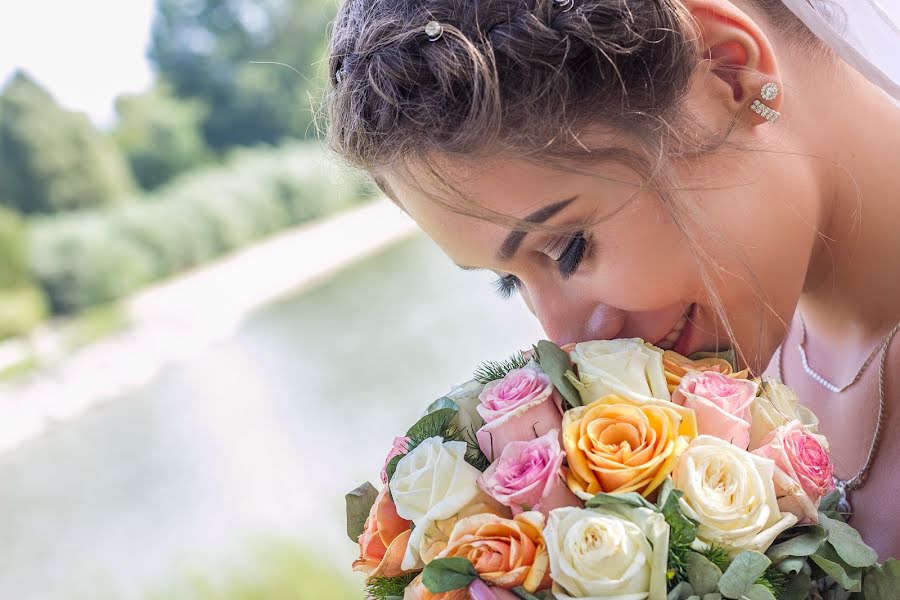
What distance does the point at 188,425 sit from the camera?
17.9 ft

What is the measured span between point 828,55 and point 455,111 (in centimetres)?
52

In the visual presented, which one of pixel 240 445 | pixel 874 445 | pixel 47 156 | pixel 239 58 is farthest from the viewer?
pixel 239 58

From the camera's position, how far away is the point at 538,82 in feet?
3.07

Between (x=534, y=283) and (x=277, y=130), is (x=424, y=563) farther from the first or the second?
(x=277, y=130)

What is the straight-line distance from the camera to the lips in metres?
1.08

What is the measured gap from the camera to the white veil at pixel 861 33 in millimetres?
1050

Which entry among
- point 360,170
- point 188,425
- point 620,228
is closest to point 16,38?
point 188,425

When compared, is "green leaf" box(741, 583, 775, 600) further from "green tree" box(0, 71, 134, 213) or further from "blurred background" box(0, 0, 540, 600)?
"green tree" box(0, 71, 134, 213)

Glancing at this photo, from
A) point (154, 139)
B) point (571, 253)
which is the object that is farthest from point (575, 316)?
point (154, 139)

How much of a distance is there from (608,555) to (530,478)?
0.11 metres

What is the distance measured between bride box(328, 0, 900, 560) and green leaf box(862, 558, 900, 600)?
0.26m

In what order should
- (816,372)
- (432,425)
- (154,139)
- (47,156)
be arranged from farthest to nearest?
(154,139), (47,156), (816,372), (432,425)

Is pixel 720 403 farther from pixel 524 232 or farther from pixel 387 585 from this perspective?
pixel 387 585

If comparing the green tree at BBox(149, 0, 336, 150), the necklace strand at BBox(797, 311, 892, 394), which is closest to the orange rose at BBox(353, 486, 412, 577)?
the necklace strand at BBox(797, 311, 892, 394)
